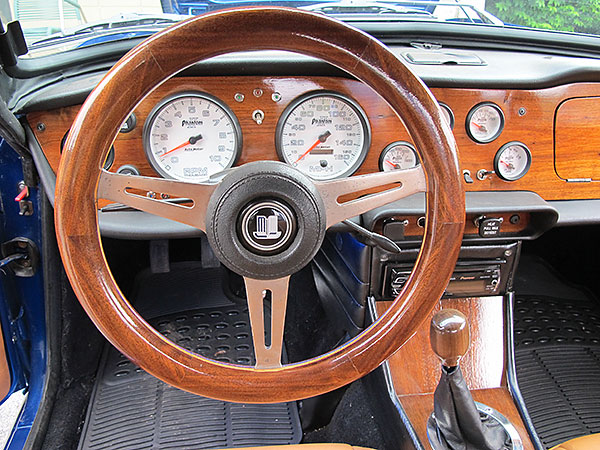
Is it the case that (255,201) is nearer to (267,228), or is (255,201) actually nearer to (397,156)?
(267,228)

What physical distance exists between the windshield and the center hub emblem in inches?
34.7

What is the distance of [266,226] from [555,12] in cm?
164

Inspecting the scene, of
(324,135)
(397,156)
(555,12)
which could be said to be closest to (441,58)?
(397,156)

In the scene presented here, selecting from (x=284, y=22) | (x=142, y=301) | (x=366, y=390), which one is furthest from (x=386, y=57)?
(x=142, y=301)

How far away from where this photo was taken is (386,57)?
36.1 inches

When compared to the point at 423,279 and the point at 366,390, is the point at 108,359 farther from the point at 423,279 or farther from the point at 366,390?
the point at 423,279

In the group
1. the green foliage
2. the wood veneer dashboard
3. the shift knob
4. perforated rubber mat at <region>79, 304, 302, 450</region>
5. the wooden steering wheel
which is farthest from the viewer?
the green foliage

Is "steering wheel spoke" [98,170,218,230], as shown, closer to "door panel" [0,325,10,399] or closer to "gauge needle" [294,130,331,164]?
"gauge needle" [294,130,331,164]

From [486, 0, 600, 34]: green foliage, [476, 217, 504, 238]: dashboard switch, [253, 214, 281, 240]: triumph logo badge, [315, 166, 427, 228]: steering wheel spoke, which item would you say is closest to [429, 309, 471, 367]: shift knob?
[315, 166, 427, 228]: steering wheel spoke

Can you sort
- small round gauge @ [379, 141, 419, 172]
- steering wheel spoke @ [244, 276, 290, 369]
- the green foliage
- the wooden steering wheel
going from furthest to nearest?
the green foliage → small round gauge @ [379, 141, 419, 172] → steering wheel spoke @ [244, 276, 290, 369] → the wooden steering wheel

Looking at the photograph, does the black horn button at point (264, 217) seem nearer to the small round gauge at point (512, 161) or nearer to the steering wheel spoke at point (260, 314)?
the steering wheel spoke at point (260, 314)

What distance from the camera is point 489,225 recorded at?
157cm

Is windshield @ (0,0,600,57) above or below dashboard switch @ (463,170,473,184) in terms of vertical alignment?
above

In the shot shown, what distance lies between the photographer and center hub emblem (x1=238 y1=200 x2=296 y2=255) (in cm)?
91
